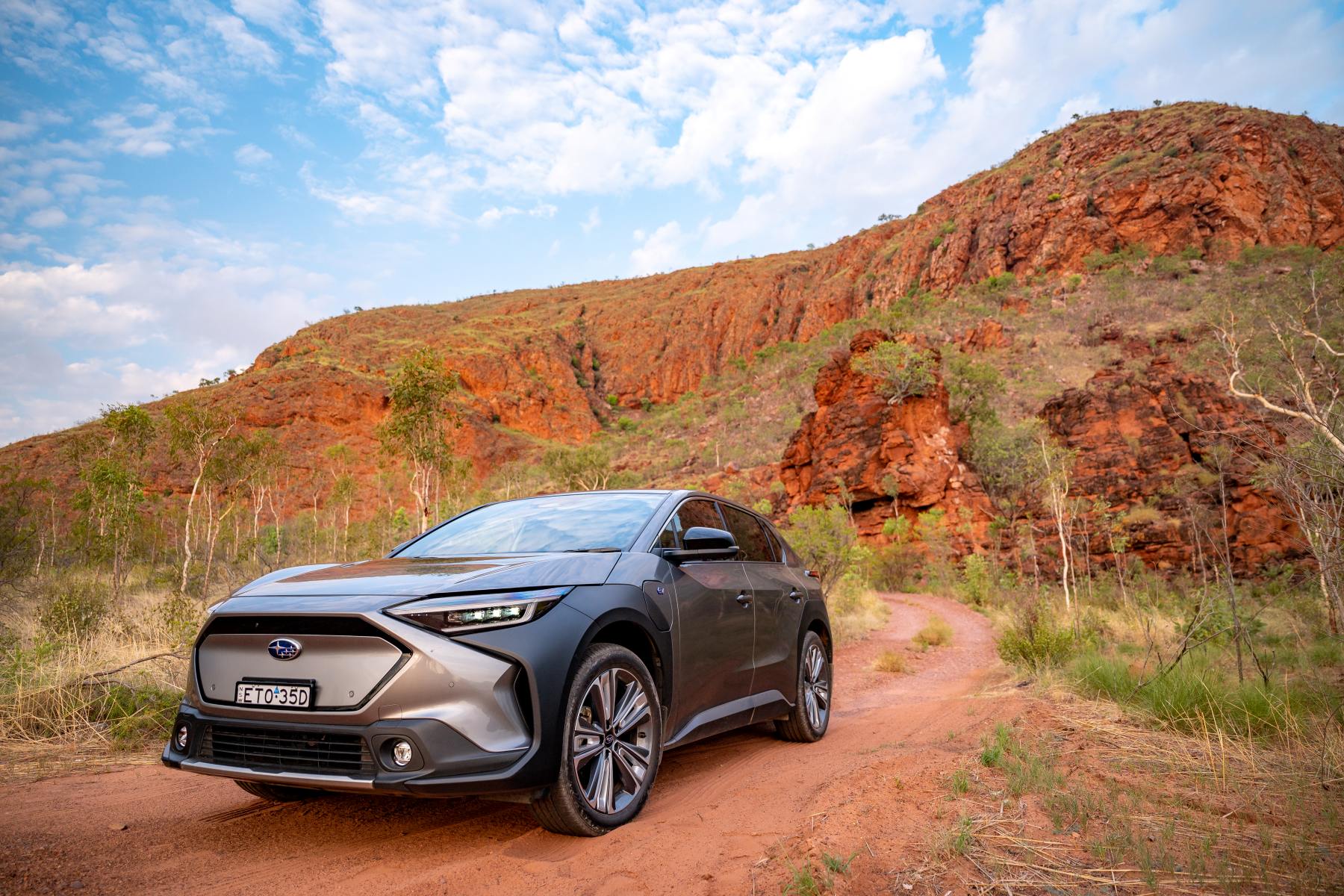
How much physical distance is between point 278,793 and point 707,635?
2329 millimetres

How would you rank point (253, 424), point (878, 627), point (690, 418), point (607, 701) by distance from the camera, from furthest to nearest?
point (690, 418), point (253, 424), point (878, 627), point (607, 701)

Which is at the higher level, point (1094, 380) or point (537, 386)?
point (537, 386)

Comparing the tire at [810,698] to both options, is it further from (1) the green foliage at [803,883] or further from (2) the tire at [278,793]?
(2) the tire at [278,793]

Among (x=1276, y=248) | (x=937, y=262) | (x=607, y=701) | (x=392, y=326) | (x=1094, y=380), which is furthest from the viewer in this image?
(x=392, y=326)

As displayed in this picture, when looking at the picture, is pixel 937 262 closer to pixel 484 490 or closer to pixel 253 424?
pixel 484 490

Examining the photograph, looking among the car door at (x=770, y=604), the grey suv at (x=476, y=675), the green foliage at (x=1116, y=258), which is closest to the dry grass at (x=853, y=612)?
the car door at (x=770, y=604)

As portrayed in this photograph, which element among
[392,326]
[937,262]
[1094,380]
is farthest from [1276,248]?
[392,326]

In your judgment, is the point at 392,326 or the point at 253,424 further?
the point at 392,326

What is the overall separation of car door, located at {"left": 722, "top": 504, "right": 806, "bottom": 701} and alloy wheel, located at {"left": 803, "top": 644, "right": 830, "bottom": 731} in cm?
25

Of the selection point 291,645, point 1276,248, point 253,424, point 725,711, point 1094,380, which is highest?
point 1276,248

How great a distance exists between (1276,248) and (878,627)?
211 feet

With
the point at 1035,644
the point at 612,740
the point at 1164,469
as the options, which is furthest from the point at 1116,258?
the point at 612,740

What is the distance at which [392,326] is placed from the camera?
99.6 m

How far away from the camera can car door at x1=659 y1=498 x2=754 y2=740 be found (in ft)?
13.3
